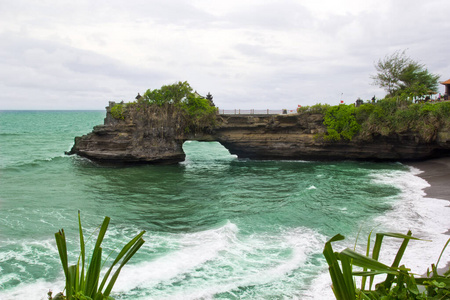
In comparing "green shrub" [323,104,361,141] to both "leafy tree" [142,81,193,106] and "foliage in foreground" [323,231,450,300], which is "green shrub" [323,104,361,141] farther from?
"foliage in foreground" [323,231,450,300]

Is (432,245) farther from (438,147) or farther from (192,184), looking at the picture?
(438,147)

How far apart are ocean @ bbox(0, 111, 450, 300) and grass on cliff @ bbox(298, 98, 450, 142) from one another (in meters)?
3.53

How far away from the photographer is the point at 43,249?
13531 millimetres

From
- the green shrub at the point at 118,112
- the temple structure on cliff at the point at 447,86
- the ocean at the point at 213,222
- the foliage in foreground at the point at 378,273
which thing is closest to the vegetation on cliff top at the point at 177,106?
the green shrub at the point at 118,112

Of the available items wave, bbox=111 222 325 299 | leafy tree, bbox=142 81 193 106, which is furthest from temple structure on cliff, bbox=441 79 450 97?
wave, bbox=111 222 325 299

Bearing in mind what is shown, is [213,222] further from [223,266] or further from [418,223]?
[418,223]

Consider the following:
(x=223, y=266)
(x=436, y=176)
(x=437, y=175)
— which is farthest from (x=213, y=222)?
(x=437, y=175)

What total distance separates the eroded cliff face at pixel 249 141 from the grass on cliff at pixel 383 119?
698 millimetres

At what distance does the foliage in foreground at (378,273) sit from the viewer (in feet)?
9.04

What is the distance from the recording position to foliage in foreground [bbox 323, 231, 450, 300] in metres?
2.76

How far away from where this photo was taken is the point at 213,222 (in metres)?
16.8

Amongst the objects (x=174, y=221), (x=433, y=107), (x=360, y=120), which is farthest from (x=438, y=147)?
(x=174, y=221)

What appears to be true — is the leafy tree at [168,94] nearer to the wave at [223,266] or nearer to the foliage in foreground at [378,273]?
the wave at [223,266]

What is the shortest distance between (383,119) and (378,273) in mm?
32534
